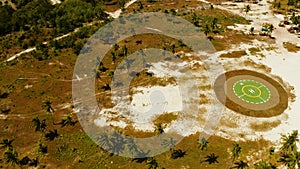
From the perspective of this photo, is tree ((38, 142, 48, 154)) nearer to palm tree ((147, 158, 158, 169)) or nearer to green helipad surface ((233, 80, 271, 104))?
palm tree ((147, 158, 158, 169))

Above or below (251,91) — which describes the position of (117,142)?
below

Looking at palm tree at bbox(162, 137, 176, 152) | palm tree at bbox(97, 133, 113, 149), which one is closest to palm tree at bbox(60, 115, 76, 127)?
palm tree at bbox(97, 133, 113, 149)

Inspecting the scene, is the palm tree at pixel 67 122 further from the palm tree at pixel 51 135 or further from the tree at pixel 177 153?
the tree at pixel 177 153

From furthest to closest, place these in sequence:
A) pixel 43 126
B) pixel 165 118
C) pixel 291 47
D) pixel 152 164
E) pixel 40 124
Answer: pixel 291 47
pixel 165 118
pixel 43 126
pixel 40 124
pixel 152 164

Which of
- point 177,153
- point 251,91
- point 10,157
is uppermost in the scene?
point 10,157

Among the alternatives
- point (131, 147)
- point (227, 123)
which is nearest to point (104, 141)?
point (131, 147)

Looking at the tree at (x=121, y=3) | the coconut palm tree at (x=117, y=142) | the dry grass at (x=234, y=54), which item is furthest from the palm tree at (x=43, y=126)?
the tree at (x=121, y=3)

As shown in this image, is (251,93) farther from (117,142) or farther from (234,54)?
(117,142)
